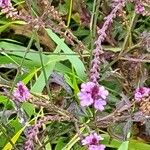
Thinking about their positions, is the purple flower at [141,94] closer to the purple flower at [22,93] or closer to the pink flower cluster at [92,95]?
the pink flower cluster at [92,95]

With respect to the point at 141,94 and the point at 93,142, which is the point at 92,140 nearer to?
the point at 93,142

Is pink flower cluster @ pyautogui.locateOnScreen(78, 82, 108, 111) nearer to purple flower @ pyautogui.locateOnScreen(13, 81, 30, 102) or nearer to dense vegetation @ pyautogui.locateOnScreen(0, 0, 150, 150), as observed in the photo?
dense vegetation @ pyautogui.locateOnScreen(0, 0, 150, 150)

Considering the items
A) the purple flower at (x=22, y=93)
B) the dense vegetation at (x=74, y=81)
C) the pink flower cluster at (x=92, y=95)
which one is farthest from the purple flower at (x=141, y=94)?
the purple flower at (x=22, y=93)

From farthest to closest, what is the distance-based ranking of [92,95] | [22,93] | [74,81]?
[74,81]
[22,93]
[92,95]

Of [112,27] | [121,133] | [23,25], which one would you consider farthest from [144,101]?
[23,25]

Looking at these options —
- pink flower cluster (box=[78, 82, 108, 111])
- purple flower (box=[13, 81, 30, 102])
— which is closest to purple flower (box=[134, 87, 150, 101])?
pink flower cluster (box=[78, 82, 108, 111])

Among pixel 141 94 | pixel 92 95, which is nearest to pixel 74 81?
pixel 141 94

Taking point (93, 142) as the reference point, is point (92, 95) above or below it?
above

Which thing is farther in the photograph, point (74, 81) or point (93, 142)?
point (74, 81)

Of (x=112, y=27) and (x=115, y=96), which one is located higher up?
(x=112, y=27)

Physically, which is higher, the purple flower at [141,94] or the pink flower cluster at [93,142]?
the purple flower at [141,94]

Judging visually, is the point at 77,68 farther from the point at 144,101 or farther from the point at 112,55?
the point at 144,101
